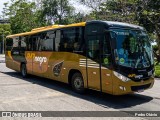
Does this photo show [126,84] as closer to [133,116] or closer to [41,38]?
[133,116]

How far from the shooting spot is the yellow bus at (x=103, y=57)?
902 cm

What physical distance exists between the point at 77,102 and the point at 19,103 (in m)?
1.90

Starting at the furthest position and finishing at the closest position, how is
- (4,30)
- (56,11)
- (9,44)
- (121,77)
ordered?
1. (4,30)
2. (56,11)
3. (9,44)
4. (121,77)

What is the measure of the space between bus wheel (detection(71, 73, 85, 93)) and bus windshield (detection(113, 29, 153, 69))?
2.31 m

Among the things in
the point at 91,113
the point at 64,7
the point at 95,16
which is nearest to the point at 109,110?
the point at 91,113

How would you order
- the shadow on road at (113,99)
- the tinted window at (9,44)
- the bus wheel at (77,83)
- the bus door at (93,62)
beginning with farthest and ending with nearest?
the tinted window at (9,44) → the bus wheel at (77,83) → the bus door at (93,62) → the shadow on road at (113,99)

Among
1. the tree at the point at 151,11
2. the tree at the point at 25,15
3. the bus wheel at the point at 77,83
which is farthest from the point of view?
the tree at the point at 25,15

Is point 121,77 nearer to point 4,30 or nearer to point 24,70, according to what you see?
point 24,70

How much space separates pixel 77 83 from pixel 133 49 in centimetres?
280

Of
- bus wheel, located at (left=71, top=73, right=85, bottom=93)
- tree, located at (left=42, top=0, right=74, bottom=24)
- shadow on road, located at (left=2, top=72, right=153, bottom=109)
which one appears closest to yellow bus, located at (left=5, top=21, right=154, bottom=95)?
bus wheel, located at (left=71, top=73, right=85, bottom=93)

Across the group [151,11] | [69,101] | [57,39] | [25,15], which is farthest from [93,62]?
[25,15]

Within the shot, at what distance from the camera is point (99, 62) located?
31.3ft

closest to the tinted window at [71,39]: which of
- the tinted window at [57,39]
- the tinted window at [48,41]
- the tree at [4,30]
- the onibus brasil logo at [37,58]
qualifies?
the tinted window at [57,39]

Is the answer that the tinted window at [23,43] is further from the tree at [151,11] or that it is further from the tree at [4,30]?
the tree at [4,30]
